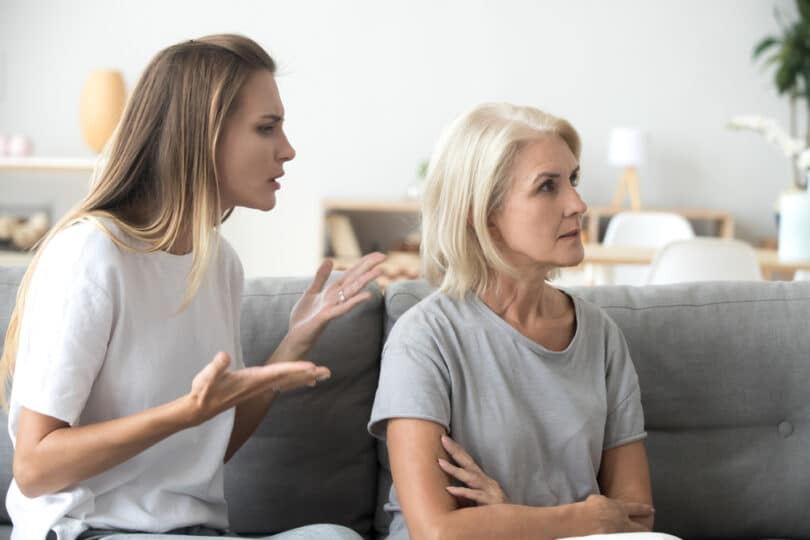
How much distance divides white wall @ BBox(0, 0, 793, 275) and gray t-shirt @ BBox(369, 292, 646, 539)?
5.20 meters

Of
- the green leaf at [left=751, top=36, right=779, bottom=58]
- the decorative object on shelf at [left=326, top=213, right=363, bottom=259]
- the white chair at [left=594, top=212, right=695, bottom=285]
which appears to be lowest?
the decorative object on shelf at [left=326, top=213, right=363, bottom=259]

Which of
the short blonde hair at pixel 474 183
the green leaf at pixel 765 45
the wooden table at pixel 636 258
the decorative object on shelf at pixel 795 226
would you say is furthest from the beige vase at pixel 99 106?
the short blonde hair at pixel 474 183

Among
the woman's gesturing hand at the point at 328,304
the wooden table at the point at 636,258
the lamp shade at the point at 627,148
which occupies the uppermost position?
the woman's gesturing hand at the point at 328,304

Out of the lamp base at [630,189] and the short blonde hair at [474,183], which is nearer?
the short blonde hair at [474,183]

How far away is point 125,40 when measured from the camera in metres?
6.79

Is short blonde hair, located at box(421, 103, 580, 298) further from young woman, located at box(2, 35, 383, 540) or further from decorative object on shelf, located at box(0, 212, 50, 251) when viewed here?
decorative object on shelf, located at box(0, 212, 50, 251)

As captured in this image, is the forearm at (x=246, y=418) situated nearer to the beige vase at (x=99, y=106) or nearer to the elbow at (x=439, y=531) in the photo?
the elbow at (x=439, y=531)

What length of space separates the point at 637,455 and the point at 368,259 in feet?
1.79

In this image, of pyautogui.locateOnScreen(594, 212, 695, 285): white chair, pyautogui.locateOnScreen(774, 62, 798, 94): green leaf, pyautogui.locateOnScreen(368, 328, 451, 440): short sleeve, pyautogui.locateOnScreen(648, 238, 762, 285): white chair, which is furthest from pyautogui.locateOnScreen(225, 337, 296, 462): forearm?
pyautogui.locateOnScreen(774, 62, 798, 94): green leaf

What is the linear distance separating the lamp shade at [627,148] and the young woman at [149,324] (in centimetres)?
510

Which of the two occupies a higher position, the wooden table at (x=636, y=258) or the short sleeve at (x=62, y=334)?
the short sleeve at (x=62, y=334)

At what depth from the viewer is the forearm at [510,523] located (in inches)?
59.0

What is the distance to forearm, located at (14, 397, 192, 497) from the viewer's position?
140 cm

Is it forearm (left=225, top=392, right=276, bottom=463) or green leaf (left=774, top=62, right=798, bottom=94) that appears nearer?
forearm (left=225, top=392, right=276, bottom=463)
